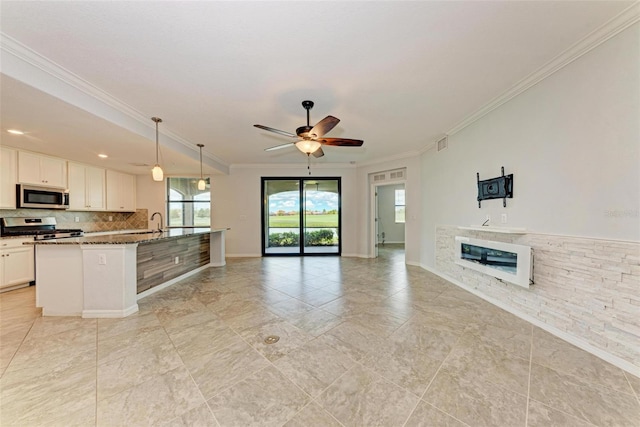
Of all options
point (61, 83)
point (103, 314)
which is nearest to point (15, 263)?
point (103, 314)

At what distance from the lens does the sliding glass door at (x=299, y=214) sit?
6.96m

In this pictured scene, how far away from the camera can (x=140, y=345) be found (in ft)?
7.54

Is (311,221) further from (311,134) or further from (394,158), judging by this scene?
(311,134)

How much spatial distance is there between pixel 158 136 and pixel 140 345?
3.15 metres

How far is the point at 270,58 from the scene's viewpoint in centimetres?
224

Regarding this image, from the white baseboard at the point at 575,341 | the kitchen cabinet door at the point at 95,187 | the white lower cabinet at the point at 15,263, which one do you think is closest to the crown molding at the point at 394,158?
the white baseboard at the point at 575,341

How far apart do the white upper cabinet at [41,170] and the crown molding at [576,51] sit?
7.58 meters

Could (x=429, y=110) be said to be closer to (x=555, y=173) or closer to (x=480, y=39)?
(x=480, y=39)

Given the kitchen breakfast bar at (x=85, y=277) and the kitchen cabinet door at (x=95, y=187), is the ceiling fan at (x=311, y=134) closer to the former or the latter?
the kitchen breakfast bar at (x=85, y=277)

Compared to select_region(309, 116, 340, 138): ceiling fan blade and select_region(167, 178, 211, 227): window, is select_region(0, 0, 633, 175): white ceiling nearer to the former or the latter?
select_region(309, 116, 340, 138): ceiling fan blade

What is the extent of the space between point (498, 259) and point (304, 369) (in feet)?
9.09

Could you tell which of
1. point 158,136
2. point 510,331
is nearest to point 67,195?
point 158,136

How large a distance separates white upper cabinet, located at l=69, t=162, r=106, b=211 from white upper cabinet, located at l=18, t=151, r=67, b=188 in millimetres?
170

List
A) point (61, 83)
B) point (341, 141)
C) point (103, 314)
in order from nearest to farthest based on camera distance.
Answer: point (61, 83), point (103, 314), point (341, 141)
